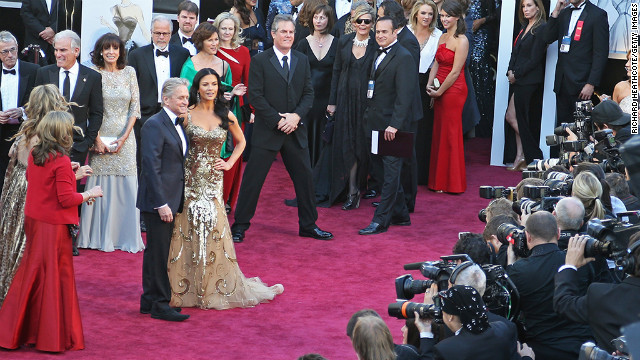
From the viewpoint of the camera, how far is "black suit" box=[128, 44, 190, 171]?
25.1 feet

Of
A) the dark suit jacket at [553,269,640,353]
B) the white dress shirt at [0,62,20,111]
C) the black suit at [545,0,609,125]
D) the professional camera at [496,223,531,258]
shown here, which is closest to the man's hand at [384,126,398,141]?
the black suit at [545,0,609,125]

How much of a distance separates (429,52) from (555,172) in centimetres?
364

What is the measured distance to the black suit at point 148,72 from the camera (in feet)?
25.1

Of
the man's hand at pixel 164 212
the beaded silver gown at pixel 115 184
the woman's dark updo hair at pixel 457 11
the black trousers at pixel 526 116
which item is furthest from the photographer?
the black trousers at pixel 526 116

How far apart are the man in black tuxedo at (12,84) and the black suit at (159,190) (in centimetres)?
192

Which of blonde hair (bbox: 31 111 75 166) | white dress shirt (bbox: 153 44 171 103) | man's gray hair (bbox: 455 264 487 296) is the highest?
white dress shirt (bbox: 153 44 171 103)

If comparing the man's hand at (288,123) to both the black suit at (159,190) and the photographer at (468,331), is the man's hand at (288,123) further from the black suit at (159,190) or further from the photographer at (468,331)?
the photographer at (468,331)

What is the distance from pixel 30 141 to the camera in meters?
5.45

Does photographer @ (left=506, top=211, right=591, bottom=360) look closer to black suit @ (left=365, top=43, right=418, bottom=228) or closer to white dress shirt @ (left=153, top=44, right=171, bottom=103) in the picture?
black suit @ (left=365, top=43, right=418, bottom=228)

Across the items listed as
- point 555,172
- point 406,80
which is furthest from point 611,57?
point 555,172

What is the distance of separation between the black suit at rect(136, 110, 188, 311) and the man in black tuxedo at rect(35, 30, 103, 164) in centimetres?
145

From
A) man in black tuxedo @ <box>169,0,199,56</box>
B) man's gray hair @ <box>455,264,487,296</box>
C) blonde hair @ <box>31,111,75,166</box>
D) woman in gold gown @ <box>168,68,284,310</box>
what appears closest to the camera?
man's gray hair @ <box>455,264,487,296</box>

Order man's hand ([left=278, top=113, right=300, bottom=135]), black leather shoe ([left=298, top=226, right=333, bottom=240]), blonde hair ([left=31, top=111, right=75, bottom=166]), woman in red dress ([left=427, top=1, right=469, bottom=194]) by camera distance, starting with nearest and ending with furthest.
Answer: blonde hair ([left=31, top=111, right=75, bottom=166]) → man's hand ([left=278, top=113, right=300, bottom=135]) → black leather shoe ([left=298, top=226, right=333, bottom=240]) → woman in red dress ([left=427, top=1, right=469, bottom=194])

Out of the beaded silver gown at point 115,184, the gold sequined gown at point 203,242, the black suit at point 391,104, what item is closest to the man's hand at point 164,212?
the gold sequined gown at point 203,242
